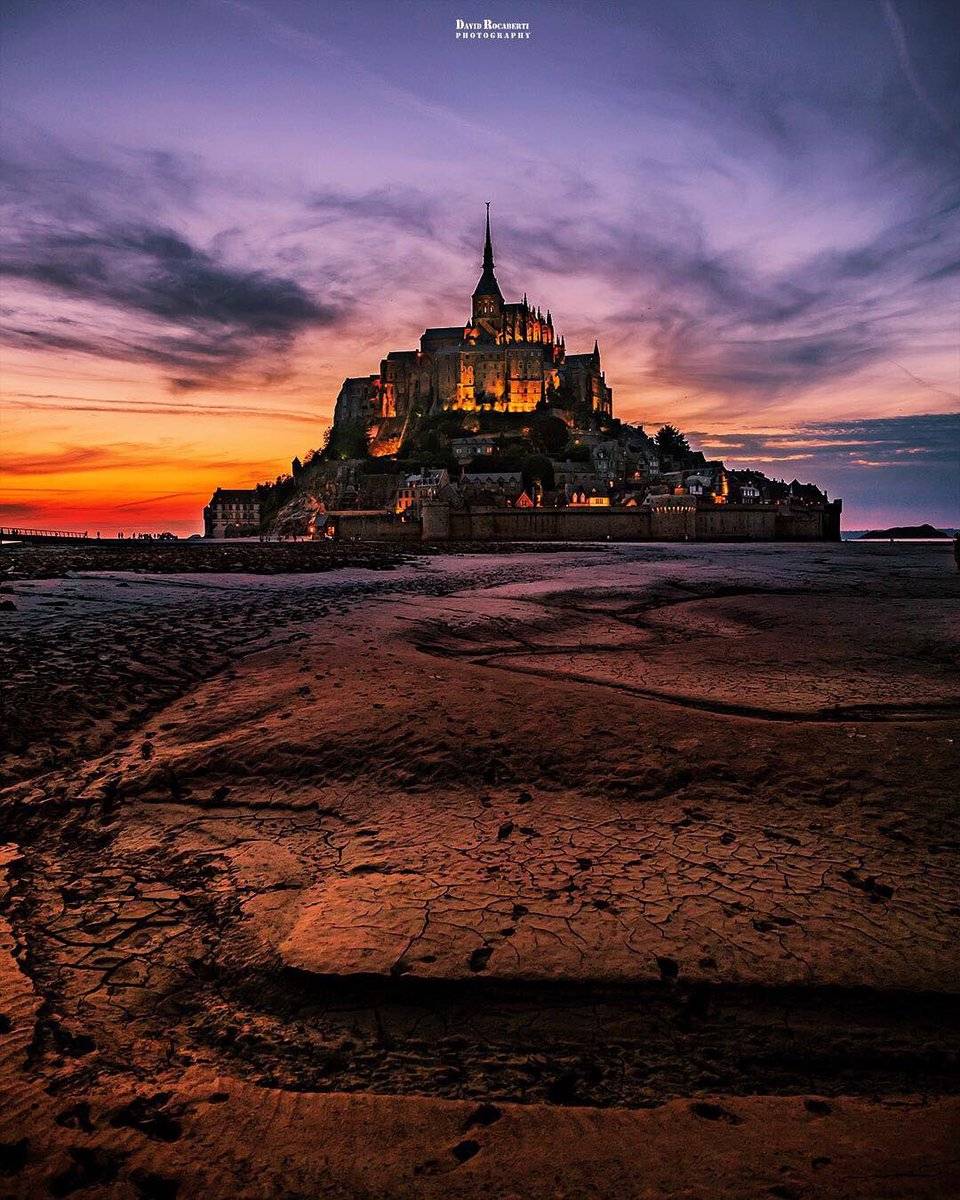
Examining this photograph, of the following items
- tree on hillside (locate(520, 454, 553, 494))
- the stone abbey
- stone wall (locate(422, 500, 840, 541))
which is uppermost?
the stone abbey

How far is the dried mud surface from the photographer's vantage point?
1662 millimetres

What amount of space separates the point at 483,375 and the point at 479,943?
116545mm

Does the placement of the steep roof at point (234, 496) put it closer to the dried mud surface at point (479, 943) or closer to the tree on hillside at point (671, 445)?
the tree on hillside at point (671, 445)

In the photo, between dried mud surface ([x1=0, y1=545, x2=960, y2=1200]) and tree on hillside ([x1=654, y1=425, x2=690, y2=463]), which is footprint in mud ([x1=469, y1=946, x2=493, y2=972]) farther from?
tree on hillside ([x1=654, y1=425, x2=690, y2=463])

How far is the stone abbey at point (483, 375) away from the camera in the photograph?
365 feet

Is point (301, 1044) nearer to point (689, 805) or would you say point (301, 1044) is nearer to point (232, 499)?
point (689, 805)

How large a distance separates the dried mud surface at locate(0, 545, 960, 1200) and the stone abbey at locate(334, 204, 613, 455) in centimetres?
11174

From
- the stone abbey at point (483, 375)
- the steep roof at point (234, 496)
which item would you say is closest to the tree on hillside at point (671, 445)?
the stone abbey at point (483, 375)

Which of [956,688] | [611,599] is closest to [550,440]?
[611,599]

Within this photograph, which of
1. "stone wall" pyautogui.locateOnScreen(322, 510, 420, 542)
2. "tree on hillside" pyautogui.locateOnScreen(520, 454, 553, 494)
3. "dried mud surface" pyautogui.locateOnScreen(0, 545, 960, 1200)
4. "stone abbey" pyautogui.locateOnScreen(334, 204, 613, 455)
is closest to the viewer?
"dried mud surface" pyautogui.locateOnScreen(0, 545, 960, 1200)

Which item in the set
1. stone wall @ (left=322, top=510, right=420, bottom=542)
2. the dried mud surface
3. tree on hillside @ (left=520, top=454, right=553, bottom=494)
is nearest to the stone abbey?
tree on hillside @ (left=520, top=454, right=553, bottom=494)

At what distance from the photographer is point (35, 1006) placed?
216 cm

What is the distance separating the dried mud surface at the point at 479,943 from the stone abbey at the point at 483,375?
4399 inches

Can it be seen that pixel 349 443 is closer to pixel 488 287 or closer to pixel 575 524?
pixel 488 287
